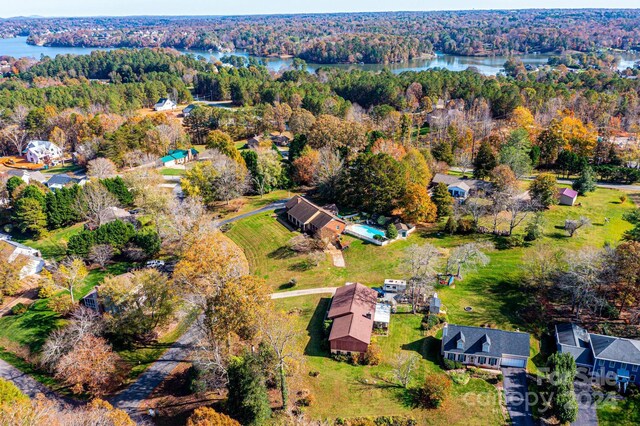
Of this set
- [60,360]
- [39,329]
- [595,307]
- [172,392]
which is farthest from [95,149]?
[595,307]

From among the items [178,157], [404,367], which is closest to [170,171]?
[178,157]

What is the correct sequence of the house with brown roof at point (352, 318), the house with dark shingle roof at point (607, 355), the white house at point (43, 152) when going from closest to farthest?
the house with dark shingle roof at point (607, 355), the house with brown roof at point (352, 318), the white house at point (43, 152)

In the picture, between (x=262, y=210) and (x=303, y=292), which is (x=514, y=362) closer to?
(x=303, y=292)

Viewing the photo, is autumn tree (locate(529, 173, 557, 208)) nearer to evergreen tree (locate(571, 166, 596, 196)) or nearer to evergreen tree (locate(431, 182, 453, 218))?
evergreen tree (locate(571, 166, 596, 196))

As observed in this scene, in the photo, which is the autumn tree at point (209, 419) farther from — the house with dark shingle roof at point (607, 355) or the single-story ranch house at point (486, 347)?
the house with dark shingle roof at point (607, 355)

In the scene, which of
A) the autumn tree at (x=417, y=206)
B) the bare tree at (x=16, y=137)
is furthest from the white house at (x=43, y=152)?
Answer: the autumn tree at (x=417, y=206)

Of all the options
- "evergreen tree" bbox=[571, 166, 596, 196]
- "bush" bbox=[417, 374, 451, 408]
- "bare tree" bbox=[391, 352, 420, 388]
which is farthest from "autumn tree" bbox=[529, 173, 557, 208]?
"bush" bbox=[417, 374, 451, 408]

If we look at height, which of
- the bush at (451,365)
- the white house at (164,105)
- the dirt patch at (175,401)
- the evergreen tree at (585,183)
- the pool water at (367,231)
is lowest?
the dirt patch at (175,401)
